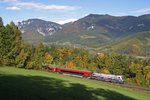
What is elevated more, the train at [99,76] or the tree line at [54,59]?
the tree line at [54,59]

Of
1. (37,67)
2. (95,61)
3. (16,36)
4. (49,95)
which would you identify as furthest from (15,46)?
(95,61)

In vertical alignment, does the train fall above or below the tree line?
below

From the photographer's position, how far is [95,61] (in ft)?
472

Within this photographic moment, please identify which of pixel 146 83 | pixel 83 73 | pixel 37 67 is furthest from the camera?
pixel 146 83

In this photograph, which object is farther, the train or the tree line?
the train

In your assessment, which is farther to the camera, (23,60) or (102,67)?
(102,67)

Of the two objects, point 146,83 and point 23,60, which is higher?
point 23,60

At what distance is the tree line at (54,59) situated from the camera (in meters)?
77.2

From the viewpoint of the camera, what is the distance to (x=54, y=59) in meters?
160

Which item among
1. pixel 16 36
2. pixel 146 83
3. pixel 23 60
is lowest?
pixel 146 83

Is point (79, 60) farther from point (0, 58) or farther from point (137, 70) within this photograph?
point (0, 58)

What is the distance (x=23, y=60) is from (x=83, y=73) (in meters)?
25.6

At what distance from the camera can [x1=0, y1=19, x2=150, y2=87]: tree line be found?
77188 mm

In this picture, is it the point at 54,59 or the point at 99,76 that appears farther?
the point at 54,59
